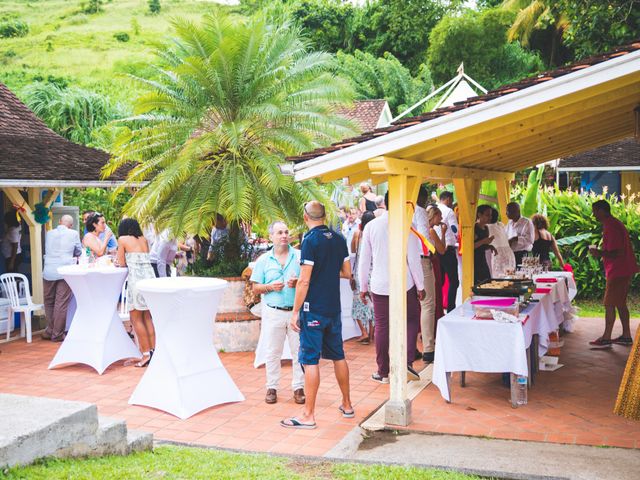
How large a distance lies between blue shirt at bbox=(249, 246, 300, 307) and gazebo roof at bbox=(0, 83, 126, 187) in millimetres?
4735

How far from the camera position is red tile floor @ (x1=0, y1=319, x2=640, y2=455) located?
6.16 m

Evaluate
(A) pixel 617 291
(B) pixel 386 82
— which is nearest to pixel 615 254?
(A) pixel 617 291

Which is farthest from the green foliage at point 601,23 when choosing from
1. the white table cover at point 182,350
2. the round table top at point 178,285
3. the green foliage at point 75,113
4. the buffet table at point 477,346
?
the green foliage at point 75,113

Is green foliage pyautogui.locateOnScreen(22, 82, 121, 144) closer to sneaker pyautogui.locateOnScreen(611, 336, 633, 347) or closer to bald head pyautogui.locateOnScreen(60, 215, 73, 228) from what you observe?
bald head pyautogui.locateOnScreen(60, 215, 73, 228)

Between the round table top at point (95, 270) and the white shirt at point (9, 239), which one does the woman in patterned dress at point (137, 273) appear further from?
the white shirt at point (9, 239)

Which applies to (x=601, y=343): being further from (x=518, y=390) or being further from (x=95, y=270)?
(x=95, y=270)

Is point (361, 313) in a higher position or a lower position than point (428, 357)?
higher

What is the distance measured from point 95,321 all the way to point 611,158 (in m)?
17.2

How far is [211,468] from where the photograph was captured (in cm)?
493

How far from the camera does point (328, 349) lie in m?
6.43

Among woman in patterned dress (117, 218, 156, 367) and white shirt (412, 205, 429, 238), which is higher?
white shirt (412, 205, 429, 238)

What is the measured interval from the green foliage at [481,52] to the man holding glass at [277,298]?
37009 mm

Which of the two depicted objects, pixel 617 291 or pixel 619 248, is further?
pixel 617 291

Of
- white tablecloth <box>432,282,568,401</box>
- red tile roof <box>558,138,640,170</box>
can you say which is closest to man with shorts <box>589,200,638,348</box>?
white tablecloth <box>432,282,568,401</box>
